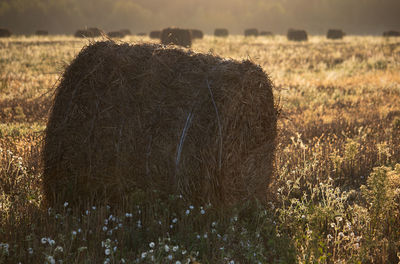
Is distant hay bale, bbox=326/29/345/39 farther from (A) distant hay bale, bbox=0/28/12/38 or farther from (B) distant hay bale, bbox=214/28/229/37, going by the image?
(A) distant hay bale, bbox=0/28/12/38

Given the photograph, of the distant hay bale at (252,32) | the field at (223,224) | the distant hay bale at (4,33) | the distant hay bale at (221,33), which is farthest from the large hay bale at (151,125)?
the distant hay bale at (252,32)

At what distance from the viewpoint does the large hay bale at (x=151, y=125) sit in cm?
454

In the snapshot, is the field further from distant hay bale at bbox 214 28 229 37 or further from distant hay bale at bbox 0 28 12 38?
distant hay bale at bbox 214 28 229 37

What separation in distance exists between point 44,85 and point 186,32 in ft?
54.0

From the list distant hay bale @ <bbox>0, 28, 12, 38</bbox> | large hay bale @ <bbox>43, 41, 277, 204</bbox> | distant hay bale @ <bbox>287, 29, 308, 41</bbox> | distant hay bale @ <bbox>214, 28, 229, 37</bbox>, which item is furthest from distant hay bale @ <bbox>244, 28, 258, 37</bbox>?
large hay bale @ <bbox>43, 41, 277, 204</bbox>

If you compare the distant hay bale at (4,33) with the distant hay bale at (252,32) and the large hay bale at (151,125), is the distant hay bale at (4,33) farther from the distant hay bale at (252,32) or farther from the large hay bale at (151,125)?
the large hay bale at (151,125)

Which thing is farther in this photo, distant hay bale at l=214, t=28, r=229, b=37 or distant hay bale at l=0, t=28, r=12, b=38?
distant hay bale at l=214, t=28, r=229, b=37

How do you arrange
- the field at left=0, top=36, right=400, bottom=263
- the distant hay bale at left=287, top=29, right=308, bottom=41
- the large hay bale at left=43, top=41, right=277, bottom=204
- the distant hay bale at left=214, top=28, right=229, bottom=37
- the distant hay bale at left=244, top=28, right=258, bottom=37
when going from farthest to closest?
the distant hay bale at left=244, top=28, right=258, bottom=37 → the distant hay bale at left=214, top=28, right=229, bottom=37 → the distant hay bale at left=287, top=29, right=308, bottom=41 → the large hay bale at left=43, top=41, right=277, bottom=204 → the field at left=0, top=36, right=400, bottom=263

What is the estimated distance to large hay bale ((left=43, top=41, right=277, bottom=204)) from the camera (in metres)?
4.54

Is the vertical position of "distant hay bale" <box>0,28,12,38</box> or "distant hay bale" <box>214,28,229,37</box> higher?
"distant hay bale" <box>214,28,229,37</box>

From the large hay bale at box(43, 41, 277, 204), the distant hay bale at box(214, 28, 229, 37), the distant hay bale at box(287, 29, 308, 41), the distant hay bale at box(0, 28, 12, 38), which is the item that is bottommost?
the large hay bale at box(43, 41, 277, 204)

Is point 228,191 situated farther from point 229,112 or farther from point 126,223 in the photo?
point 126,223

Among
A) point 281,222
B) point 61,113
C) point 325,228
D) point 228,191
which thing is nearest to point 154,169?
point 228,191

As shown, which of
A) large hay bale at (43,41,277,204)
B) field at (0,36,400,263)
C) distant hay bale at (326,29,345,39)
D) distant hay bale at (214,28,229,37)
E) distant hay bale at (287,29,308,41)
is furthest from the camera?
distant hay bale at (214,28,229,37)
